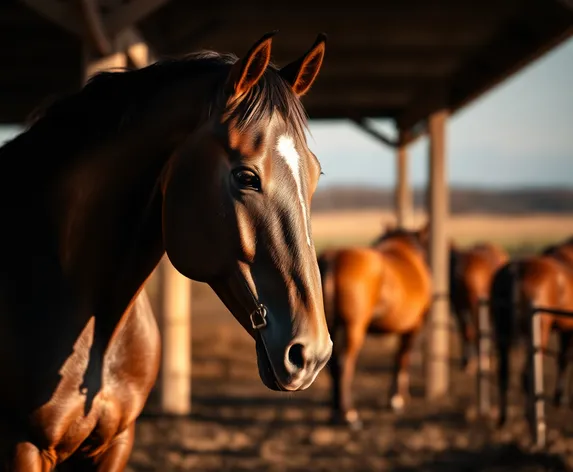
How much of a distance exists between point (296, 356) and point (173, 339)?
471 centimetres

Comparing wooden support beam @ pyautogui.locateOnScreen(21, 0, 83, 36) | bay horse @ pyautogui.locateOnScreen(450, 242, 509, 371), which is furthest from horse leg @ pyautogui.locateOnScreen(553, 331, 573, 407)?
wooden support beam @ pyautogui.locateOnScreen(21, 0, 83, 36)

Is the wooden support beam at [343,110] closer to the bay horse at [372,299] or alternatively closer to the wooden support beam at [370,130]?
the wooden support beam at [370,130]

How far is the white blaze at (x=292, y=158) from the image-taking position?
5.37 feet

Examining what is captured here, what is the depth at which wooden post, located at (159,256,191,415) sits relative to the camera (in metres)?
6.08

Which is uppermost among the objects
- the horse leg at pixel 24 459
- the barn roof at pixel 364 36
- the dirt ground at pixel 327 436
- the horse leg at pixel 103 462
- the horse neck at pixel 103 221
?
the barn roof at pixel 364 36

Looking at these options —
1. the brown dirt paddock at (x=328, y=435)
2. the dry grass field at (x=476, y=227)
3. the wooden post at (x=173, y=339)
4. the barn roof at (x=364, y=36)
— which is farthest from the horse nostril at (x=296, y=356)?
the dry grass field at (x=476, y=227)

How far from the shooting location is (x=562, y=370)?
22.7 ft

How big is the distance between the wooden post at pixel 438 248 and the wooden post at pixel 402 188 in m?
2.32

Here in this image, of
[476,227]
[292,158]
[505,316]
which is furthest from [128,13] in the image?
[476,227]

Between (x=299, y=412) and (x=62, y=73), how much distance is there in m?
4.27

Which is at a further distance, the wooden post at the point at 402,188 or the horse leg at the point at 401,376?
the wooden post at the point at 402,188

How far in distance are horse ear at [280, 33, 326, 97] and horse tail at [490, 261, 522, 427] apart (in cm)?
453

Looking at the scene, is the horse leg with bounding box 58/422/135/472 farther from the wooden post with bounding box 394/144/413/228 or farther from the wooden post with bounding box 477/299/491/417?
the wooden post with bounding box 394/144/413/228

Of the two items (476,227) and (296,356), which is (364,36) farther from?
(476,227)
